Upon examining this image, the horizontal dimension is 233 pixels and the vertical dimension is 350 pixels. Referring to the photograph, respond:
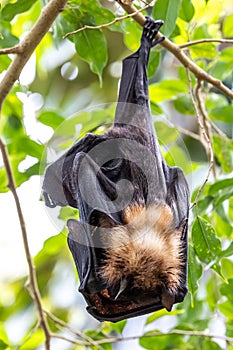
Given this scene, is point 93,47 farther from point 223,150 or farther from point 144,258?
point 144,258

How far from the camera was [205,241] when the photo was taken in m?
2.47

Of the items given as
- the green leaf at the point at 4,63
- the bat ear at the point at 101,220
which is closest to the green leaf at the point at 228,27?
the green leaf at the point at 4,63

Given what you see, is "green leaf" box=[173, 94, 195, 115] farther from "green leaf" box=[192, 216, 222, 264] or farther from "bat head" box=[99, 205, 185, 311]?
"bat head" box=[99, 205, 185, 311]

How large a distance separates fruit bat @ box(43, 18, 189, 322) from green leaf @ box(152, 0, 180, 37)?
17 cm

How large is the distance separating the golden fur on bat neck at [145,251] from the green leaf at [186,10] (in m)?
1.01

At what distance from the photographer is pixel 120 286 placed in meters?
2.02

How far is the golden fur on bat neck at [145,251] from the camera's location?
206cm

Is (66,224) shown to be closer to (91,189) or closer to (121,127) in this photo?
(91,189)

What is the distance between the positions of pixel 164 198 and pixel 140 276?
282 mm

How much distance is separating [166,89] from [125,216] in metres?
1.33

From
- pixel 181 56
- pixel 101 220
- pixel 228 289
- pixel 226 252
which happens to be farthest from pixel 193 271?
pixel 181 56

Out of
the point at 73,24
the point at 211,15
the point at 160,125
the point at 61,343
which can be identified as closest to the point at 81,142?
the point at 160,125

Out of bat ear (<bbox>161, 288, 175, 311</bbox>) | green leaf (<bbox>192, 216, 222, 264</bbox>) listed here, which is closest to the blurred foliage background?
green leaf (<bbox>192, 216, 222, 264</bbox>)

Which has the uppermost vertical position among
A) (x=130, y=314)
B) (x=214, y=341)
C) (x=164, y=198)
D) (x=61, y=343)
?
(x=164, y=198)
